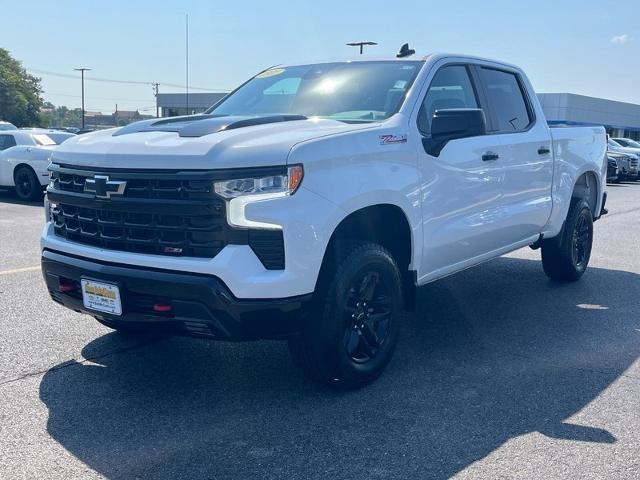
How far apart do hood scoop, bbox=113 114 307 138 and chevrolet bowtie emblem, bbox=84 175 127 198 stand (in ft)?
1.29

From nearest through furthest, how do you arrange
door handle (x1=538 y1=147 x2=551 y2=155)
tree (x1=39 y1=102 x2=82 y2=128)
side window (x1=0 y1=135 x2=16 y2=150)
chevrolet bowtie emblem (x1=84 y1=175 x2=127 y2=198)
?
1. chevrolet bowtie emblem (x1=84 y1=175 x2=127 y2=198)
2. door handle (x1=538 y1=147 x2=551 y2=155)
3. side window (x1=0 y1=135 x2=16 y2=150)
4. tree (x1=39 y1=102 x2=82 y2=128)

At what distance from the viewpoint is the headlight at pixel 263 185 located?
3.61 meters

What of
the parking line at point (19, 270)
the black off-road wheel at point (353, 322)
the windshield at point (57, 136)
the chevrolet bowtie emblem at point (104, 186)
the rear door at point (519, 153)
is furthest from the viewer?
the windshield at point (57, 136)

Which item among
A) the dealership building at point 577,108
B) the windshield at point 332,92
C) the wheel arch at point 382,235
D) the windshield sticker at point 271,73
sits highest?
the dealership building at point 577,108

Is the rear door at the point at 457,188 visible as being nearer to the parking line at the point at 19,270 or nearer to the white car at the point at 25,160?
the parking line at the point at 19,270

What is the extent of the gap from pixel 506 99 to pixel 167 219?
11.4 feet

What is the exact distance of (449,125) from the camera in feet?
15.1

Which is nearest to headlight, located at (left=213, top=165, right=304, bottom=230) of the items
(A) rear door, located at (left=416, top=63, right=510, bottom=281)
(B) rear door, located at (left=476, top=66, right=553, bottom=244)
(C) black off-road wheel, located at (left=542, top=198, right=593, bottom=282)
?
(A) rear door, located at (left=416, top=63, right=510, bottom=281)

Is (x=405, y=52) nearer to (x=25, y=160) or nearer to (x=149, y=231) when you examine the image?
(x=149, y=231)

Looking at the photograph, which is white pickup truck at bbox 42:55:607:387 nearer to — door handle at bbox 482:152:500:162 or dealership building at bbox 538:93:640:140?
door handle at bbox 482:152:500:162

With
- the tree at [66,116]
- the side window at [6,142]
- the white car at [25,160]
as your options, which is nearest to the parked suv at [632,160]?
the white car at [25,160]

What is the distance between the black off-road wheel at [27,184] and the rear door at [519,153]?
1054cm

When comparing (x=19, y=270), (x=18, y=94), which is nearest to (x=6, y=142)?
(x=19, y=270)

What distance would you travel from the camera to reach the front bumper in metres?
3.60
